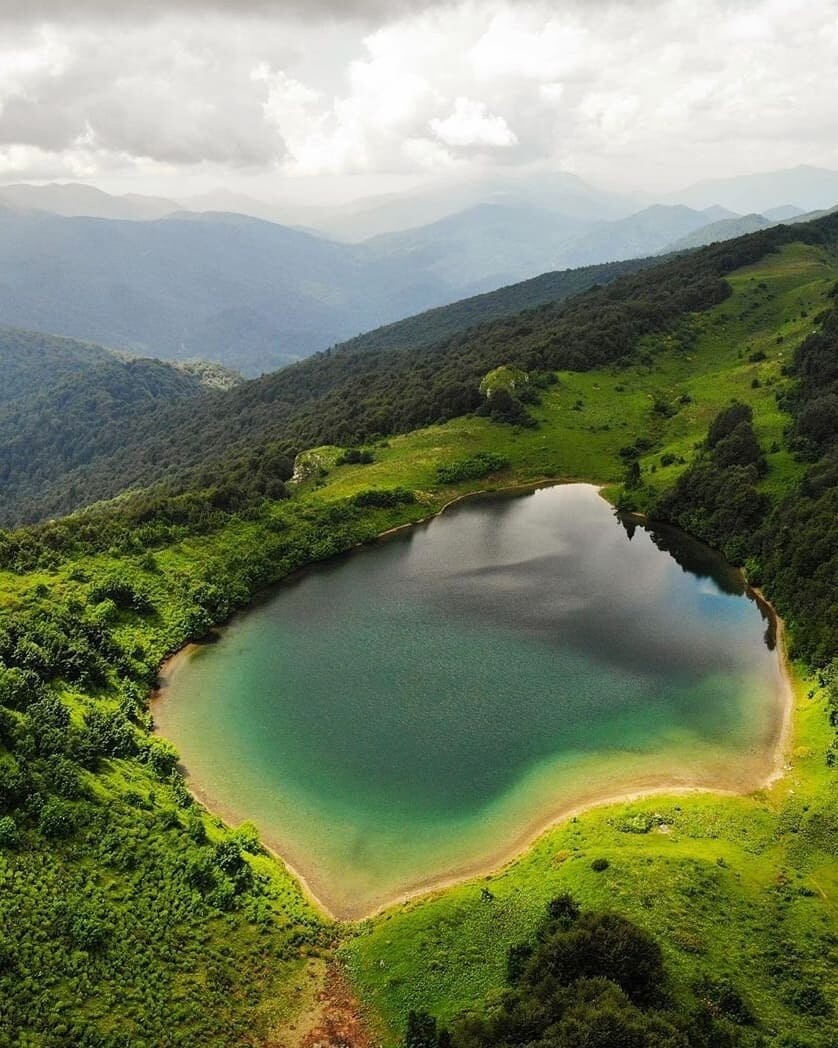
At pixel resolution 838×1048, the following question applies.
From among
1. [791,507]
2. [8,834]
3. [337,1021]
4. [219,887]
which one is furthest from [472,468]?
[337,1021]

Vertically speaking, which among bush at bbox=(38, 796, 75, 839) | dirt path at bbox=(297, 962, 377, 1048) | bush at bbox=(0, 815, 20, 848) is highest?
bush at bbox=(0, 815, 20, 848)

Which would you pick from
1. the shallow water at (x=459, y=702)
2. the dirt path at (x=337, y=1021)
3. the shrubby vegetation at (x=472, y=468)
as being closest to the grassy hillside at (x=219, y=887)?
the dirt path at (x=337, y=1021)

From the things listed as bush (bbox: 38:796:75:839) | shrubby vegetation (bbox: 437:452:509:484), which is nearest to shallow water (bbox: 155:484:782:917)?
bush (bbox: 38:796:75:839)

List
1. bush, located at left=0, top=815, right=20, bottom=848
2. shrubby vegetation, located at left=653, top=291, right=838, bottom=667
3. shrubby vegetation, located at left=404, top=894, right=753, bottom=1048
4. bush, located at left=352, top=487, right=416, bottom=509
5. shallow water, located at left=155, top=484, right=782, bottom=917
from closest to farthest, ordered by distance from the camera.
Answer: shrubby vegetation, located at left=404, top=894, right=753, bottom=1048
bush, located at left=0, top=815, right=20, bottom=848
shallow water, located at left=155, top=484, right=782, bottom=917
shrubby vegetation, located at left=653, top=291, right=838, bottom=667
bush, located at left=352, top=487, right=416, bottom=509

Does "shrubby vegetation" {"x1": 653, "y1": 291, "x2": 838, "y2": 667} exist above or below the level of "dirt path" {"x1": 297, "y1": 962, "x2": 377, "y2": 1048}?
above

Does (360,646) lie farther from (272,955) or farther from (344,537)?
(272,955)

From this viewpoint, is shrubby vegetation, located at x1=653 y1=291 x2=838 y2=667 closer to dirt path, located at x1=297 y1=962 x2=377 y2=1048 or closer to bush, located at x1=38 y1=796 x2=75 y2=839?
dirt path, located at x1=297 y1=962 x2=377 y2=1048

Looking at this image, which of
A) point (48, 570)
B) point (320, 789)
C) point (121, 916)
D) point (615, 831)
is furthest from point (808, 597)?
point (48, 570)

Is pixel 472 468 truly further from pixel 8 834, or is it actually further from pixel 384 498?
pixel 8 834
